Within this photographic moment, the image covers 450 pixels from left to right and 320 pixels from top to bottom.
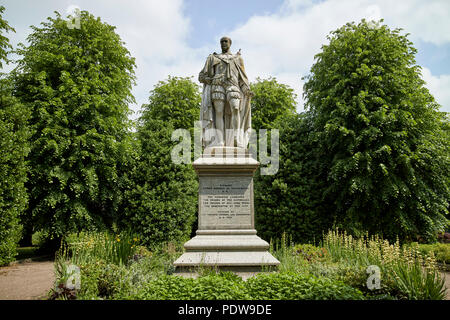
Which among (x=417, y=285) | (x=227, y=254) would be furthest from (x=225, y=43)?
(x=417, y=285)

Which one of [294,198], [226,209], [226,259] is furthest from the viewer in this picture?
[294,198]

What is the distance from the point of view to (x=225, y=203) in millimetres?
7113

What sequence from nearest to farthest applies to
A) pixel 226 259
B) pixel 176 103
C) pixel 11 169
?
pixel 226 259 → pixel 11 169 → pixel 176 103

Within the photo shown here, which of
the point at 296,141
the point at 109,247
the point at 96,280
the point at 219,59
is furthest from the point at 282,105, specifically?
the point at 96,280

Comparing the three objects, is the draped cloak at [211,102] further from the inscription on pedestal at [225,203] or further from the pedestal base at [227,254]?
the pedestal base at [227,254]

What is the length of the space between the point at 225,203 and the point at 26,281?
6.00 m

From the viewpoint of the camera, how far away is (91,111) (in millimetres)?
13070

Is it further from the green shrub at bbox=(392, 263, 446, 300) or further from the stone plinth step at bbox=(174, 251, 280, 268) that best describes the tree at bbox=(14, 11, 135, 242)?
the green shrub at bbox=(392, 263, 446, 300)

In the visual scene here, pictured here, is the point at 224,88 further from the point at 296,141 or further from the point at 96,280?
the point at 296,141

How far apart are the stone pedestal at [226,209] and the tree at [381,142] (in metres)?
5.80

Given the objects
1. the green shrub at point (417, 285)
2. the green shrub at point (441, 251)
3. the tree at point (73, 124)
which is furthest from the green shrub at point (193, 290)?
the green shrub at point (441, 251)

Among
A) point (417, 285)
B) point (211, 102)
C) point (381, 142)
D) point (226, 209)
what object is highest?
point (211, 102)

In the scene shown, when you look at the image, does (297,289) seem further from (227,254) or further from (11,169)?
(11,169)

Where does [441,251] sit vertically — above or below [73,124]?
below
